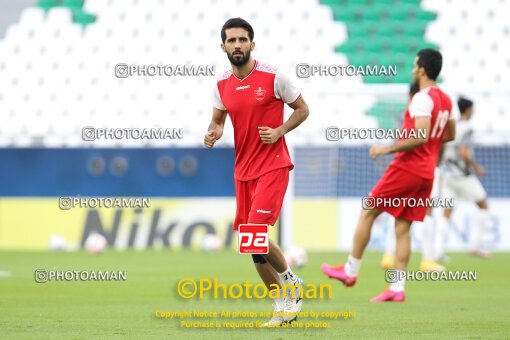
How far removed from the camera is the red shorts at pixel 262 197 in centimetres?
668

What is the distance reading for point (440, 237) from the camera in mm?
14156

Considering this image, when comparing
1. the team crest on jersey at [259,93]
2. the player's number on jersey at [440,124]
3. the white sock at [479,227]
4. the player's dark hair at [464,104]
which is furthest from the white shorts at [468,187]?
the team crest on jersey at [259,93]

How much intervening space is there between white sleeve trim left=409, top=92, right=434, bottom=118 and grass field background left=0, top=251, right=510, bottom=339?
1595mm

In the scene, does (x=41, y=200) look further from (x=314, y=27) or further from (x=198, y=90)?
(x=314, y=27)

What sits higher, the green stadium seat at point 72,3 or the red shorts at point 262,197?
the green stadium seat at point 72,3

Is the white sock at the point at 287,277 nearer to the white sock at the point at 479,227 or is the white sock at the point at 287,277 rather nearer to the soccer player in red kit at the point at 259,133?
the soccer player in red kit at the point at 259,133

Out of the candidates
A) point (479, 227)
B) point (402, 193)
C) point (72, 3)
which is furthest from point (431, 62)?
point (72, 3)

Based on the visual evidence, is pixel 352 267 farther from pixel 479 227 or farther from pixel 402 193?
pixel 479 227

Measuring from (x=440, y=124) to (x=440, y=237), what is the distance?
5651mm

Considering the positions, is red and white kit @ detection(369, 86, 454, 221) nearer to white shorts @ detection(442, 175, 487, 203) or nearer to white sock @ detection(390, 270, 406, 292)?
white sock @ detection(390, 270, 406, 292)

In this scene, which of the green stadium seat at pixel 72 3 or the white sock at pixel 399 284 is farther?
the green stadium seat at pixel 72 3

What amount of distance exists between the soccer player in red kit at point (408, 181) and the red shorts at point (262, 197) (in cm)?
215

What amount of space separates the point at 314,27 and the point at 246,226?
48.3 ft

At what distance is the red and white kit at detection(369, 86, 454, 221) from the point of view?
875cm
